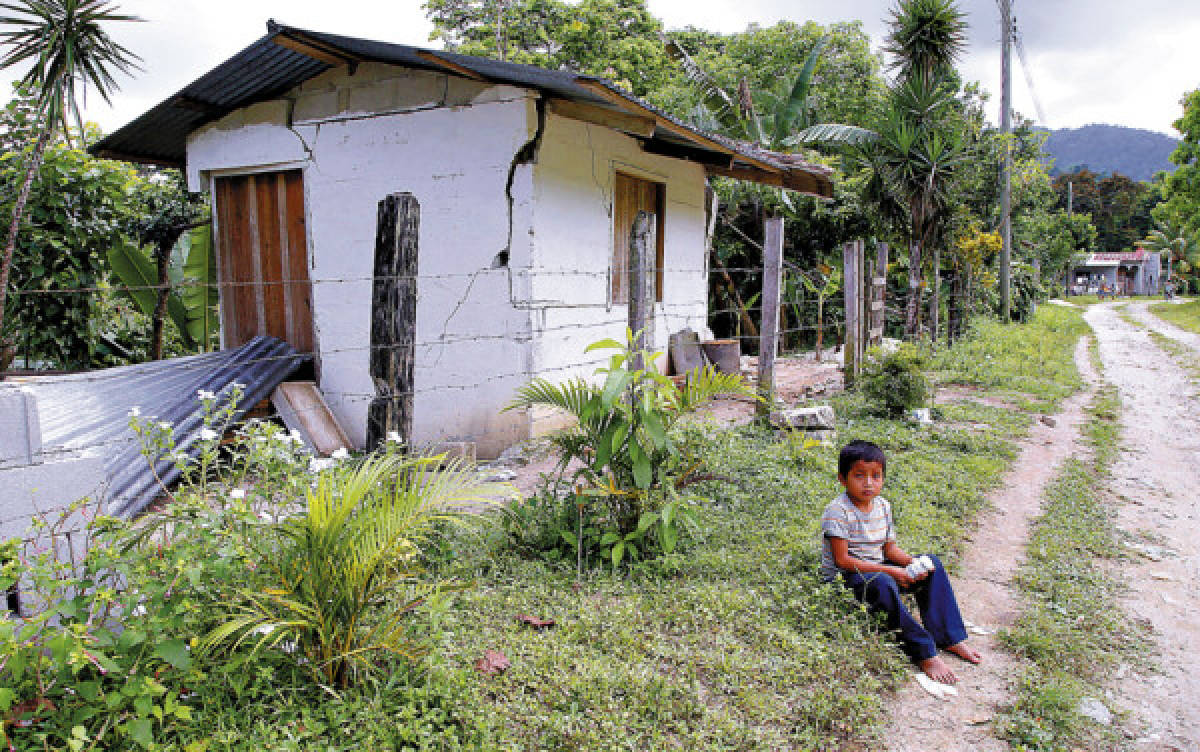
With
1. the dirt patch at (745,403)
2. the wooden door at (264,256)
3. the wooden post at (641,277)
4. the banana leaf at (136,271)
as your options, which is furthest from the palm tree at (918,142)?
the banana leaf at (136,271)

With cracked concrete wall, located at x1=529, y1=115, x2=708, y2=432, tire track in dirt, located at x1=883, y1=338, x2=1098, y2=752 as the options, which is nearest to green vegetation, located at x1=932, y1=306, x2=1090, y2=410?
tire track in dirt, located at x1=883, y1=338, x2=1098, y2=752

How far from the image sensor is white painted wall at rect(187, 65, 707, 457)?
643cm

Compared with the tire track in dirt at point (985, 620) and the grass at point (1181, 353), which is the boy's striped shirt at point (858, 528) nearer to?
the tire track in dirt at point (985, 620)

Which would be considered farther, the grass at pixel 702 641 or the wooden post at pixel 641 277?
the wooden post at pixel 641 277

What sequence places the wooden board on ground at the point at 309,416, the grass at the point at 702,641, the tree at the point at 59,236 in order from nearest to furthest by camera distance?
1. the grass at the point at 702,641
2. the wooden board on ground at the point at 309,416
3. the tree at the point at 59,236

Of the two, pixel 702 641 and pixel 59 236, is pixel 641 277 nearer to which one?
pixel 702 641

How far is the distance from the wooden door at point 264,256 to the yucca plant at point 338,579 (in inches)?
218

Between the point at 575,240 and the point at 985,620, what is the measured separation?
4.73 meters

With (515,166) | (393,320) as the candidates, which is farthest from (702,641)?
(515,166)

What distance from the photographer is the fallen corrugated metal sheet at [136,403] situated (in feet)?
16.0

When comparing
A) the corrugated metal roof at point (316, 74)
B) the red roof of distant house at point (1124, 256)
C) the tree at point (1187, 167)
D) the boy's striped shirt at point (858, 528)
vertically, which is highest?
the tree at point (1187, 167)

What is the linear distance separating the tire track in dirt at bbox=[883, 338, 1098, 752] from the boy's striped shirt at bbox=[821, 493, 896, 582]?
55cm

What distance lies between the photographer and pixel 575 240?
23.1ft

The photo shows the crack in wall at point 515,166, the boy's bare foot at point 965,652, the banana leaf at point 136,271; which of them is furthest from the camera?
the banana leaf at point 136,271
